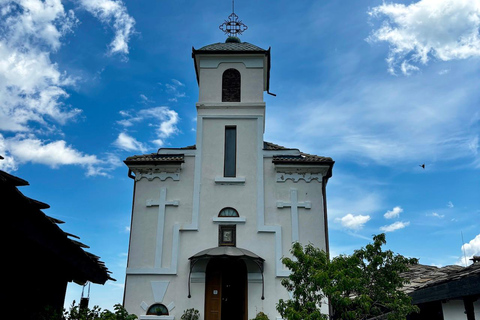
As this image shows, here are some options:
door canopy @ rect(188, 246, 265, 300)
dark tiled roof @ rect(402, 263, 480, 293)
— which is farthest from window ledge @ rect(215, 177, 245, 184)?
dark tiled roof @ rect(402, 263, 480, 293)

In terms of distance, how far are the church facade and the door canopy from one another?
4 centimetres

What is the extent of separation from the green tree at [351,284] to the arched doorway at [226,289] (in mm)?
5043

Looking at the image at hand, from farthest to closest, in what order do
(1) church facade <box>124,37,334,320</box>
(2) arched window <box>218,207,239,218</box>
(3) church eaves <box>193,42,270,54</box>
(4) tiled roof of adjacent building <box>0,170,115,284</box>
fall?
(3) church eaves <box>193,42,270,54</box>
(2) arched window <box>218,207,239,218</box>
(1) church facade <box>124,37,334,320</box>
(4) tiled roof of adjacent building <box>0,170,115,284</box>

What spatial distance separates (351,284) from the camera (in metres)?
10.3

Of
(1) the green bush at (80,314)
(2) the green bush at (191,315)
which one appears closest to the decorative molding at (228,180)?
(2) the green bush at (191,315)

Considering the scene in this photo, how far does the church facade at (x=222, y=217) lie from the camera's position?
15852mm

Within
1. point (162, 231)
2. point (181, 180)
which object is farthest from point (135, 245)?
point (181, 180)

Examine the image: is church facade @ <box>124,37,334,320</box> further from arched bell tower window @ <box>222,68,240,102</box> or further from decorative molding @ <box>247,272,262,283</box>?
arched bell tower window @ <box>222,68,240,102</box>

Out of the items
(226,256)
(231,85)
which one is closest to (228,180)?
(226,256)

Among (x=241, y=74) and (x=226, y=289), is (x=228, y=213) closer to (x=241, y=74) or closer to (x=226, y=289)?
(x=226, y=289)

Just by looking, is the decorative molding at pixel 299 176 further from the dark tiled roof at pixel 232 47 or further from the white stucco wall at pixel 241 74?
the dark tiled roof at pixel 232 47

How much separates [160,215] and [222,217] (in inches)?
98.7

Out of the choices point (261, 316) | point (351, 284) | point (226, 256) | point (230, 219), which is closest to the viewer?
point (351, 284)

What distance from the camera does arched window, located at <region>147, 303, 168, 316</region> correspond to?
15.7 metres
